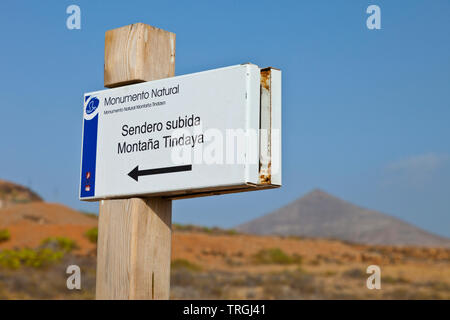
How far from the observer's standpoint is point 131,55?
7.76 ft

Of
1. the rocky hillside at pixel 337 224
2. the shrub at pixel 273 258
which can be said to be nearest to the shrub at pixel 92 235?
the shrub at pixel 273 258

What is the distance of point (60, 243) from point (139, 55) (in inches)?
1039

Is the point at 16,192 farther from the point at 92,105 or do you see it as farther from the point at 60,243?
the point at 92,105

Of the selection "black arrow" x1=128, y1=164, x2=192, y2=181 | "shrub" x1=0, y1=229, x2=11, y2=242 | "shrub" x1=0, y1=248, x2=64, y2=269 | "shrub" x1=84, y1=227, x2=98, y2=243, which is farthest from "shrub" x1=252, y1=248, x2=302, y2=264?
"black arrow" x1=128, y1=164, x2=192, y2=181

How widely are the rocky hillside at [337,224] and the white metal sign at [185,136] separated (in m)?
79.4

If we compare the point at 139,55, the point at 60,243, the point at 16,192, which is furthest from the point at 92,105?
the point at 16,192

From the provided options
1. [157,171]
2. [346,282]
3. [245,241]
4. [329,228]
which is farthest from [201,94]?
[329,228]

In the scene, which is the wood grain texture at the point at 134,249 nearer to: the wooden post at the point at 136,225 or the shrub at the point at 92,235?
the wooden post at the point at 136,225

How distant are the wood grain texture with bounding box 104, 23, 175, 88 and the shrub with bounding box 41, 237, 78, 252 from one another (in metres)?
24.8

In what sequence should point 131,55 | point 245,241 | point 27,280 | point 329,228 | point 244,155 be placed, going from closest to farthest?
point 244,155, point 131,55, point 27,280, point 245,241, point 329,228

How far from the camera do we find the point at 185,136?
2.07m

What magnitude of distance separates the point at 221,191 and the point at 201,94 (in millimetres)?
345

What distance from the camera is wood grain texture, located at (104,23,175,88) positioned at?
7.71 ft
